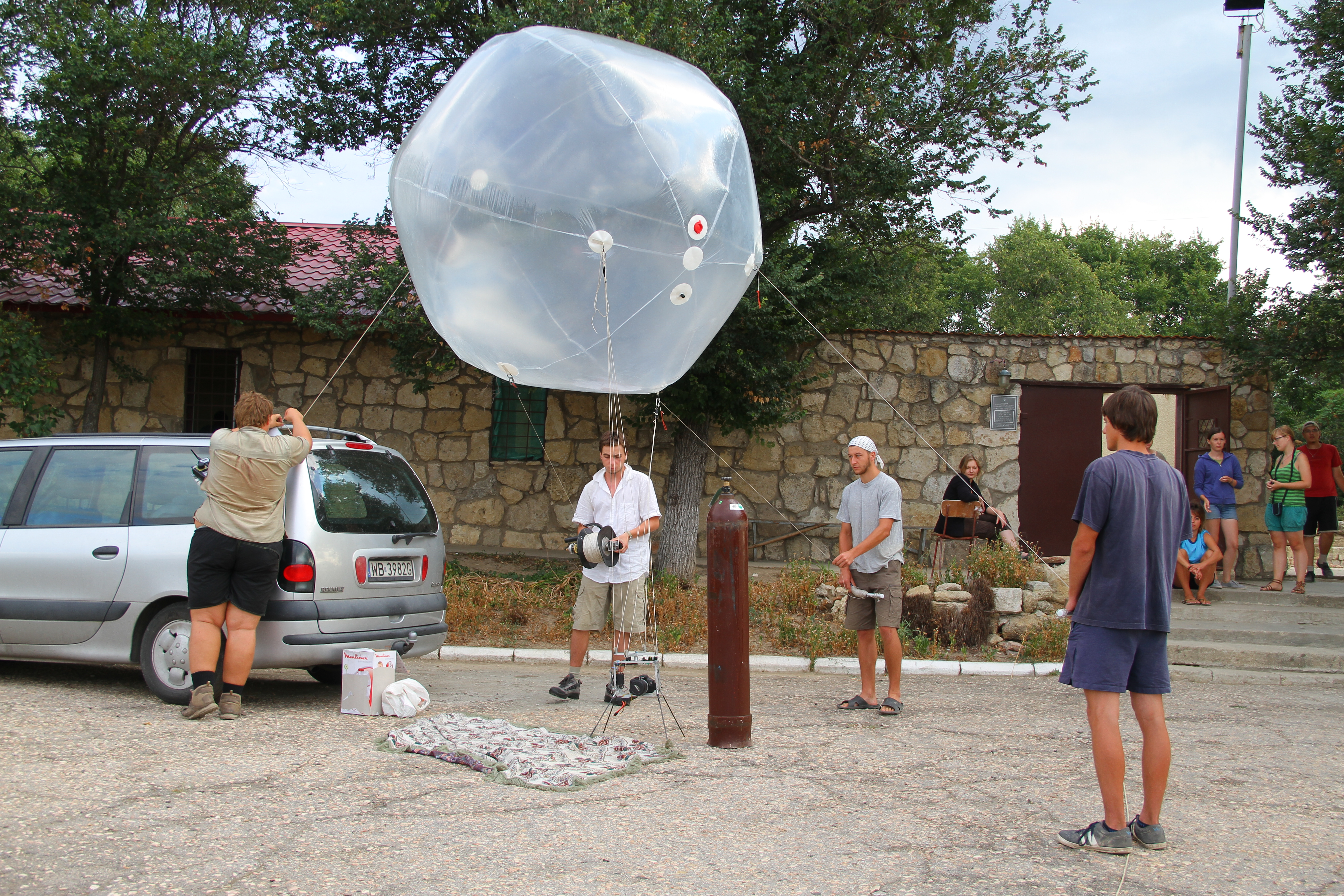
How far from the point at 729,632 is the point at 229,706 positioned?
9.64 feet

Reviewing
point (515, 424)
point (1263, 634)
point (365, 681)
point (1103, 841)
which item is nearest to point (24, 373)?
point (515, 424)

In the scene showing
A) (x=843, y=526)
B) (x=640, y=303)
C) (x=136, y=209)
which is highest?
(x=136, y=209)

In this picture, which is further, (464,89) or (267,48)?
(267,48)

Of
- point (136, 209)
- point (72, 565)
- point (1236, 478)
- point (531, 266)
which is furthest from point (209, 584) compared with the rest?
point (1236, 478)

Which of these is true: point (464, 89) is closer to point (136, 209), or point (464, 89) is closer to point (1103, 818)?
point (1103, 818)

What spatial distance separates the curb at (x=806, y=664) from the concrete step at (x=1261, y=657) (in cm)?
32

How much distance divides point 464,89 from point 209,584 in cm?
314

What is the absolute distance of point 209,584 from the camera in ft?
19.0

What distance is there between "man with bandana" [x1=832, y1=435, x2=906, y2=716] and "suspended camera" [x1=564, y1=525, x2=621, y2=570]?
141cm

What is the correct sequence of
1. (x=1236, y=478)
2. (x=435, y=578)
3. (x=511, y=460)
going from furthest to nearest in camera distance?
(x=511, y=460) → (x=1236, y=478) → (x=435, y=578)

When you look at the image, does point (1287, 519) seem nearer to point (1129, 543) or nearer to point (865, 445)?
point (865, 445)

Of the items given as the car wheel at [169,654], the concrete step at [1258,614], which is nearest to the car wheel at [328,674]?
the car wheel at [169,654]

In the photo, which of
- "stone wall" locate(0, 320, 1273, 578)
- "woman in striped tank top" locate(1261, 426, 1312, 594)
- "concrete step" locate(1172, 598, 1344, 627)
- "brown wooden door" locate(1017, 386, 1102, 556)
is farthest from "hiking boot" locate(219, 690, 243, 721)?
"woman in striped tank top" locate(1261, 426, 1312, 594)

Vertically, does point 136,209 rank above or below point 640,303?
above
